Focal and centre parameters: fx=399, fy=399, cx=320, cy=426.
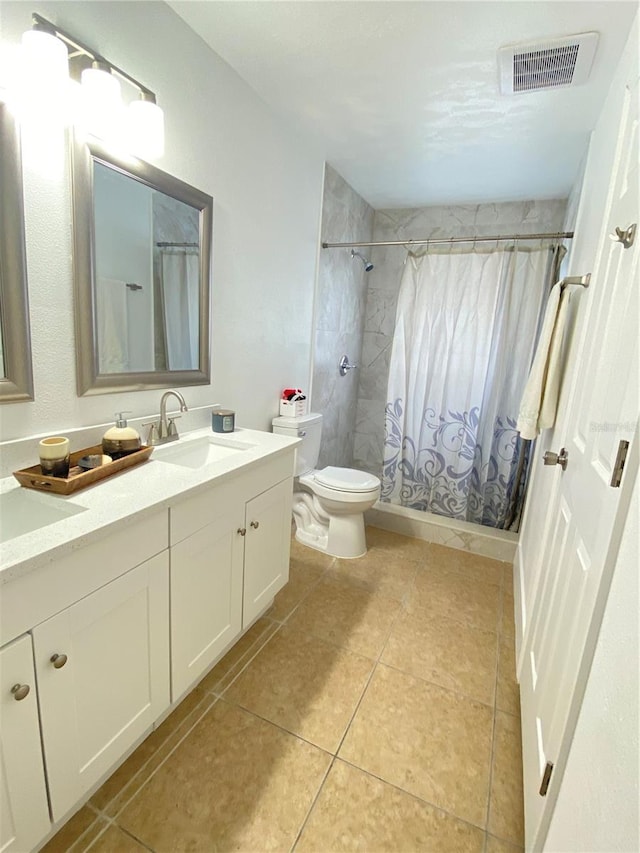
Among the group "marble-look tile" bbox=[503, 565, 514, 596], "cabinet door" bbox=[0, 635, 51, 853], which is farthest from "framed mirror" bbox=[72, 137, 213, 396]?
"marble-look tile" bbox=[503, 565, 514, 596]

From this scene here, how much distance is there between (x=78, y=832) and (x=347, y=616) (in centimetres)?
118

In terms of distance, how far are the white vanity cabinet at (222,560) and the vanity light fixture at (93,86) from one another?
1193 mm

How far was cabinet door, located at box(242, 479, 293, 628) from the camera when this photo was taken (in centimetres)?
156

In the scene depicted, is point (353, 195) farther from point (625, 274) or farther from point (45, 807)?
point (45, 807)

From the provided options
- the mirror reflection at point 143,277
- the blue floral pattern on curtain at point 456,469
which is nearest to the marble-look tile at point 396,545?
the blue floral pattern on curtain at point 456,469

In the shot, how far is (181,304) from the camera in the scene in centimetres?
168

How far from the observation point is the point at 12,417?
1145 mm

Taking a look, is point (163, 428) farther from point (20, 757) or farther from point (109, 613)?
point (20, 757)

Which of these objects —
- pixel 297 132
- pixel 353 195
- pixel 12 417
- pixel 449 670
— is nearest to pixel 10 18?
pixel 12 417

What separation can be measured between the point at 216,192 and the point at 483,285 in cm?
170

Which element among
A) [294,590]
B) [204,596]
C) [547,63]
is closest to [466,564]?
[294,590]

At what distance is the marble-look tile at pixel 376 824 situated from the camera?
1.07m

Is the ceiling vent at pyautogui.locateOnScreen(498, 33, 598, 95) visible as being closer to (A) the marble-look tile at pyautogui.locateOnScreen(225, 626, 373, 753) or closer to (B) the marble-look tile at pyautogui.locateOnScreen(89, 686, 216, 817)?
(A) the marble-look tile at pyautogui.locateOnScreen(225, 626, 373, 753)

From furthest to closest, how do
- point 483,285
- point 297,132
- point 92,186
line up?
1. point 483,285
2. point 297,132
3. point 92,186
